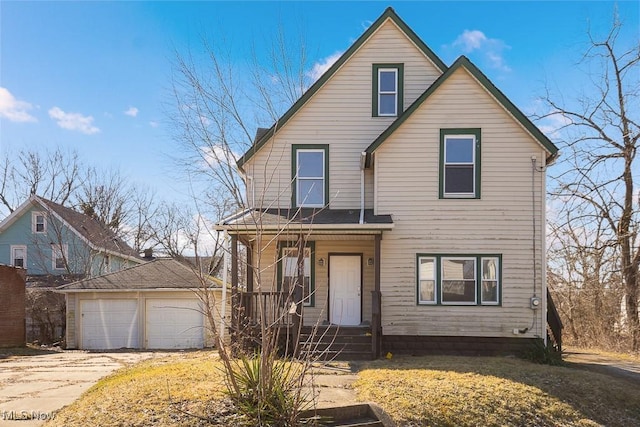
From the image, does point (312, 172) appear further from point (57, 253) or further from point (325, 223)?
point (57, 253)

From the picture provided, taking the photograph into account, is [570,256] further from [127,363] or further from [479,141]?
[127,363]

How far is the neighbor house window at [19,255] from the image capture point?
26.4 metres

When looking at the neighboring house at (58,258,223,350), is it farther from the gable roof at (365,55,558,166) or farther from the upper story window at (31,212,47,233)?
the upper story window at (31,212,47,233)

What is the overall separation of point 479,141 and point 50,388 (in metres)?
11.0

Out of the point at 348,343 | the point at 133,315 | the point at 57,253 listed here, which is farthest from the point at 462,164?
the point at 57,253

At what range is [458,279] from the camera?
11.9 metres

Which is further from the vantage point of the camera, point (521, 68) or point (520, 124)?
point (521, 68)

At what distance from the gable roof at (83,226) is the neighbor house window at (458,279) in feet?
66.5

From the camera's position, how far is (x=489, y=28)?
14656 millimetres

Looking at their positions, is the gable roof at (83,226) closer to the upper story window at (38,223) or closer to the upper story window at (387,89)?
the upper story window at (38,223)

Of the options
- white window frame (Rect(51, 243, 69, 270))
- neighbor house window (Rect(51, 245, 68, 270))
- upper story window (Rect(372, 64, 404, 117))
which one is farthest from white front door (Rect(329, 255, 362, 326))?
neighbor house window (Rect(51, 245, 68, 270))

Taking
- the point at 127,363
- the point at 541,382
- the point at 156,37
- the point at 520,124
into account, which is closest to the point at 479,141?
the point at 520,124

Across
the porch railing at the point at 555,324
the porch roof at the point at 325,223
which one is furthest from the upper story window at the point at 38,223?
the porch railing at the point at 555,324

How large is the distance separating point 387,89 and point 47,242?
22.2 meters
